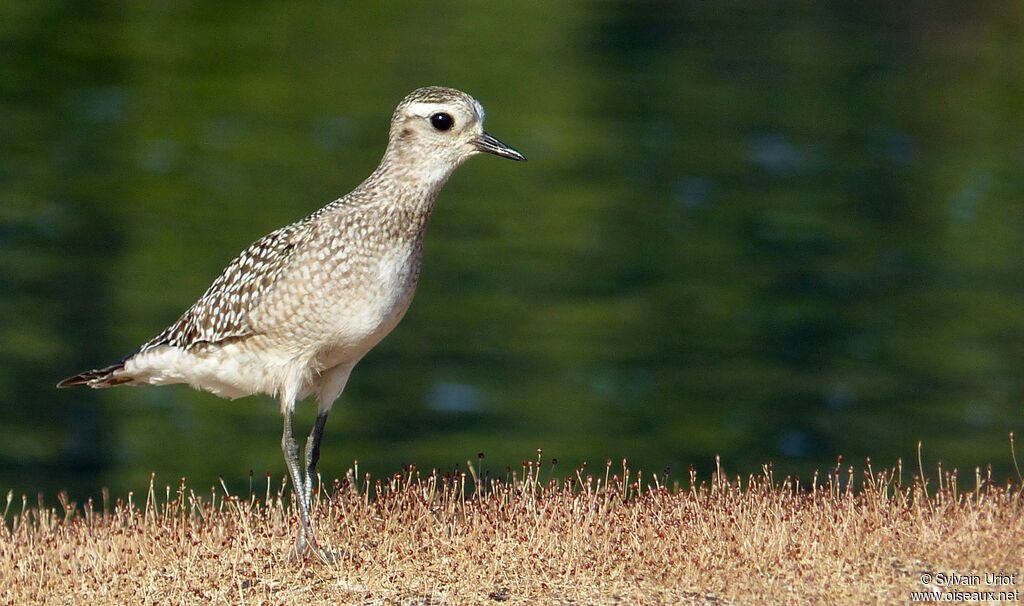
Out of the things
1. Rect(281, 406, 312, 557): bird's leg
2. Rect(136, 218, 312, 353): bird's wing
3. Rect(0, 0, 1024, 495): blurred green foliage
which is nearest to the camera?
Rect(281, 406, 312, 557): bird's leg

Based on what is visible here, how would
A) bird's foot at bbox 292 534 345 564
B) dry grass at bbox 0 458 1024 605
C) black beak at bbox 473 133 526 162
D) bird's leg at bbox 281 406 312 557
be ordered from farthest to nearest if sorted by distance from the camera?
black beak at bbox 473 133 526 162 → bird's leg at bbox 281 406 312 557 → bird's foot at bbox 292 534 345 564 → dry grass at bbox 0 458 1024 605

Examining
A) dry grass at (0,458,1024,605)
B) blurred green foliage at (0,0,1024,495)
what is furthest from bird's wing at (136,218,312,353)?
blurred green foliage at (0,0,1024,495)

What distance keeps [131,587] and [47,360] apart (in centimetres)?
1757

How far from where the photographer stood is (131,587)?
9.67 meters

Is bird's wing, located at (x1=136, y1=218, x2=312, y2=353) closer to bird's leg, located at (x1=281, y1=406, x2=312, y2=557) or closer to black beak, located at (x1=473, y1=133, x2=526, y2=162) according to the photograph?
bird's leg, located at (x1=281, y1=406, x2=312, y2=557)

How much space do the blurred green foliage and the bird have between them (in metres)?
12.3

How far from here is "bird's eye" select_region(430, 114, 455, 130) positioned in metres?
10.6

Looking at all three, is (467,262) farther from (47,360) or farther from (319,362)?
(319,362)

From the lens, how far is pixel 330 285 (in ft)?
33.6

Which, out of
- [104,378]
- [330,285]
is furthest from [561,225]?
[330,285]

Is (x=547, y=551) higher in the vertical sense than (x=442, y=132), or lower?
lower

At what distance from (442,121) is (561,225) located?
83.8 ft

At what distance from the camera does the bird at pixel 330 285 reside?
1025 cm

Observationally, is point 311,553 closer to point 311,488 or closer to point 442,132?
point 311,488
